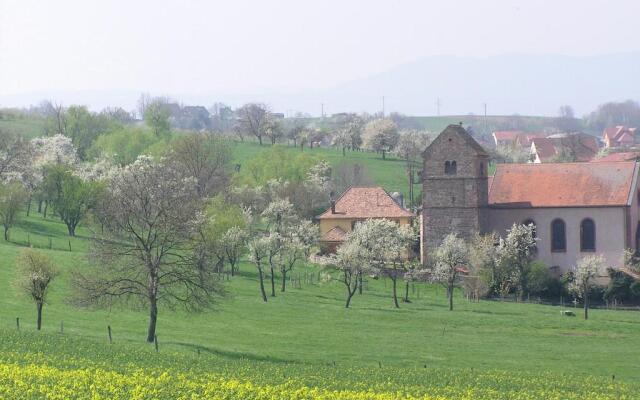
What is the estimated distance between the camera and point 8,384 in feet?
108

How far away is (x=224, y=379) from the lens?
38.7 m

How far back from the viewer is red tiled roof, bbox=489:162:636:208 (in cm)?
8831

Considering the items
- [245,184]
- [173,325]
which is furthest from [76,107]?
[173,325]

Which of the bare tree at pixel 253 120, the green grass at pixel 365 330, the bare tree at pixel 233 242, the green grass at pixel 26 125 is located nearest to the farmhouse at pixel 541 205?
the green grass at pixel 365 330

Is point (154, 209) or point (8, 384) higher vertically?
point (154, 209)

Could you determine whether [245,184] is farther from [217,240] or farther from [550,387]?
[550,387]

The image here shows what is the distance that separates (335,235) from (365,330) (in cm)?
3601

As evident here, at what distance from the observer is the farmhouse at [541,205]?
8788cm

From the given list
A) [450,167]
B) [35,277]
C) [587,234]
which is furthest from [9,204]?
[587,234]

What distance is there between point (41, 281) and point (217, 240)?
23.1m

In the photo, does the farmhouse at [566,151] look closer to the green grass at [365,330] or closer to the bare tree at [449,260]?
the bare tree at [449,260]

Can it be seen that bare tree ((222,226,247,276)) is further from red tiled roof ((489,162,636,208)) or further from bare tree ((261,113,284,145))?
bare tree ((261,113,284,145))

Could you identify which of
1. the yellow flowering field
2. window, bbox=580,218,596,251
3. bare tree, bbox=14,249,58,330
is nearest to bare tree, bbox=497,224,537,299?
window, bbox=580,218,596,251

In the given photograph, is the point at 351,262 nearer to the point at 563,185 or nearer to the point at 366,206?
the point at 563,185
